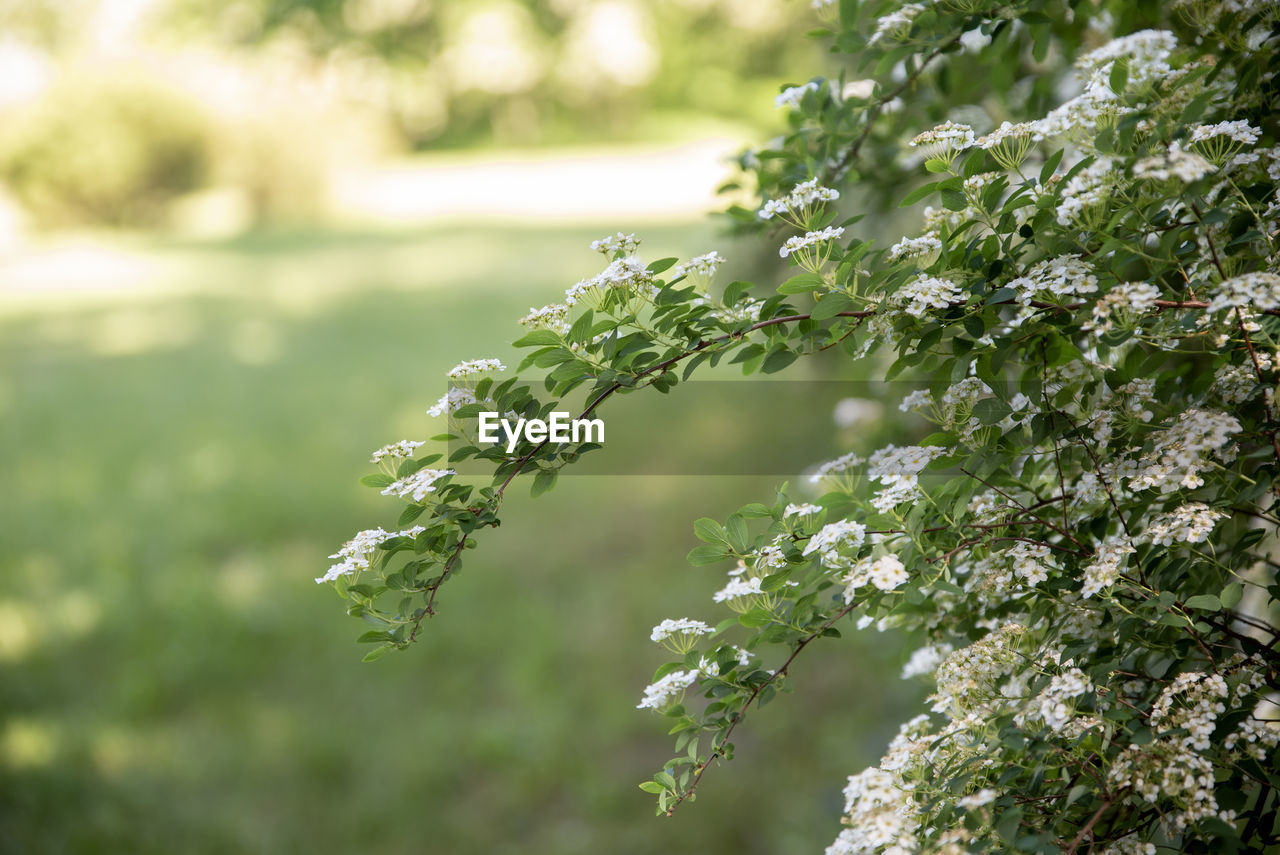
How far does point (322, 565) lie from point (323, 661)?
2.01ft

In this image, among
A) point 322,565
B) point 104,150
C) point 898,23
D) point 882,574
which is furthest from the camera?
point 104,150

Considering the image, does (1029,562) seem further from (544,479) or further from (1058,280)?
(544,479)

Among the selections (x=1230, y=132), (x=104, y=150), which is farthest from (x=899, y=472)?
(x=104, y=150)

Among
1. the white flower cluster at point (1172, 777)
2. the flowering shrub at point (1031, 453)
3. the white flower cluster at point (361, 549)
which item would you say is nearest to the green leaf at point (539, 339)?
the flowering shrub at point (1031, 453)

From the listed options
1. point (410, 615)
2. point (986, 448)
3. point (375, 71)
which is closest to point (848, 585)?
point (986, 448)

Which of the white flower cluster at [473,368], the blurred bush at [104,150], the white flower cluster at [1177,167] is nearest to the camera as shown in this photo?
the white flower cluster at [1177,167]

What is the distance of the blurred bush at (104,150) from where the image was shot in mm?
12664

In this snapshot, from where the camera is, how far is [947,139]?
3.20 ft

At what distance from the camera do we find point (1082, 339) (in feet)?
4.70

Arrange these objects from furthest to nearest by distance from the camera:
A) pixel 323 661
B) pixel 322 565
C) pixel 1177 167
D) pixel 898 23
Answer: pixel 322 565, pixel 323 661, pixel 898 23, pixel 1177 167

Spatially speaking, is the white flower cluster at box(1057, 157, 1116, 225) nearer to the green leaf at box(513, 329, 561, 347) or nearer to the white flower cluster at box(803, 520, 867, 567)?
the white flower cluster at box(803, 520, 867, 567)

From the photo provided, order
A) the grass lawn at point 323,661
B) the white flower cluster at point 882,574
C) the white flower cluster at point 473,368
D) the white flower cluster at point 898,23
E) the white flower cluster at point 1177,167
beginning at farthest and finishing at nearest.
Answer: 1. the grass lawn at point 323,661
2. the white flower cluster at point 898,23
3. the white flower cluster at point 473,368
4. the white flower cluster at point 882,574
5. the white flower cluster at point 1177,167

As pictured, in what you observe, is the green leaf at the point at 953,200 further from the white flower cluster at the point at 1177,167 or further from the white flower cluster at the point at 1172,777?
the white flower cluster at the point at 1172,777
